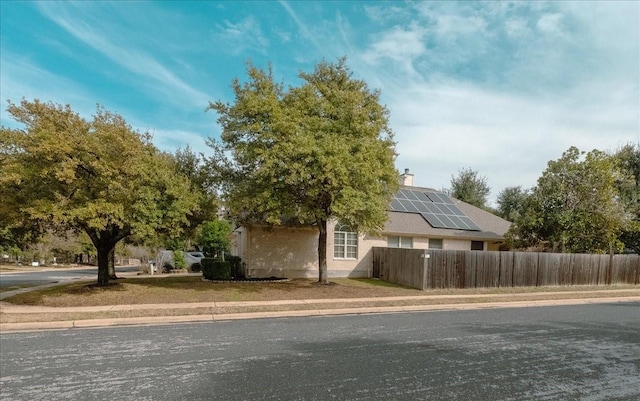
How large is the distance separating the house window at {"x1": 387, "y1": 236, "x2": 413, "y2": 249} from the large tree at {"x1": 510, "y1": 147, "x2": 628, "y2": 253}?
5.96m

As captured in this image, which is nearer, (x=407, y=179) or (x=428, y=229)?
(x=428, y=229)

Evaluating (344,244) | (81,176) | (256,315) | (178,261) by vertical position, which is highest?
(81,176)

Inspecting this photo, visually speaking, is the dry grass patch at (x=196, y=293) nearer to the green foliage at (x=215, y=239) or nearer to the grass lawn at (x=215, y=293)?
the grass lawn at (x=215, y=293)

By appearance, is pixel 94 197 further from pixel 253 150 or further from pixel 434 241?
pixel 434 241

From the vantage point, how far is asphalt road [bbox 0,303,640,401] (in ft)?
16.0

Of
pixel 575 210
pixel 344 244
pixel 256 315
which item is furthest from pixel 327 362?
pixel 575 210

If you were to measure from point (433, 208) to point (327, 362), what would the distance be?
20810mm

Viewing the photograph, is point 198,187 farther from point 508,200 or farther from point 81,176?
point 508,200

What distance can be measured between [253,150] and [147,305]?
6138 mm

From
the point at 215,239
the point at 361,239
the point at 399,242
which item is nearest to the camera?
the point at 361,239

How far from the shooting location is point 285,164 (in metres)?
13.4

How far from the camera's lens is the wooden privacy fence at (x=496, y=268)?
17453mm

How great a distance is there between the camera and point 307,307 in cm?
1198

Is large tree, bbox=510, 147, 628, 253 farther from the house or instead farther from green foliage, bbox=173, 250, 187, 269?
green foliage, bbox=173, 250, 187, 269
